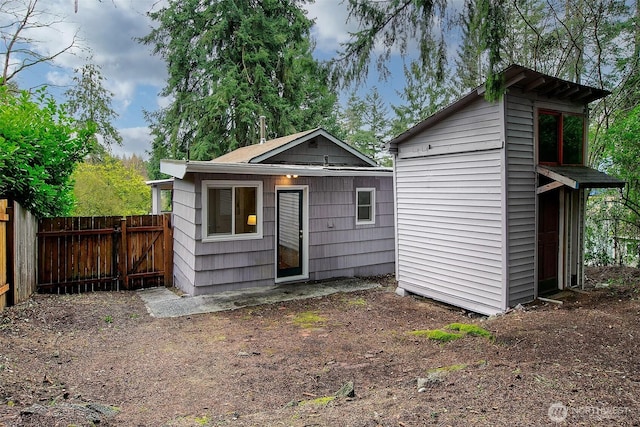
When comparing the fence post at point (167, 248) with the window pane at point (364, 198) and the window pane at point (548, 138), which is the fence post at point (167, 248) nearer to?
the window pane at point (364, 198)

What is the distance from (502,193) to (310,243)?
423 centimetres

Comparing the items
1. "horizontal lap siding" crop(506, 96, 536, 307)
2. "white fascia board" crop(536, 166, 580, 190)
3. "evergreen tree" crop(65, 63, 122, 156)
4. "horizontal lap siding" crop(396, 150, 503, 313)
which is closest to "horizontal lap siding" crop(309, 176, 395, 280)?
"horizontal lap siding" crop(396, 150, 503, 313)

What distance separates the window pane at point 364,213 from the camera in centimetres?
946

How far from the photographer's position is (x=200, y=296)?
7281 mm

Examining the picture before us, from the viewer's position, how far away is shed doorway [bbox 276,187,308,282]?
331 inches

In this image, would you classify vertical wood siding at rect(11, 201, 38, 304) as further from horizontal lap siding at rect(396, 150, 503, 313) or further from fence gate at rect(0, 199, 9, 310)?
horizontal lap siding at rect(396, 150, 503, 313)

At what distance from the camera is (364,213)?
955cm

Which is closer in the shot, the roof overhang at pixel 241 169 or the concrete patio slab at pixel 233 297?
the concrete patio slab at pixel 233 297

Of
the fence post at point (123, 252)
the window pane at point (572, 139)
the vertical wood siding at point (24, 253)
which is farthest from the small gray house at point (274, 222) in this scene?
the window pane at point (572, 139)

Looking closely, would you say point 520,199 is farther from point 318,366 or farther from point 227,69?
point 227,69

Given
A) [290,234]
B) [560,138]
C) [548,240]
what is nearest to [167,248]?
[290,234]

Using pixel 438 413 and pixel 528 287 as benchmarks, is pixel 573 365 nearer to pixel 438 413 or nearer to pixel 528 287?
pixel 438 413

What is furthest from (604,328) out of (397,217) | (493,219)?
(397,217)

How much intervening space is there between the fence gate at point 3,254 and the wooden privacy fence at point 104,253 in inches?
64.3
